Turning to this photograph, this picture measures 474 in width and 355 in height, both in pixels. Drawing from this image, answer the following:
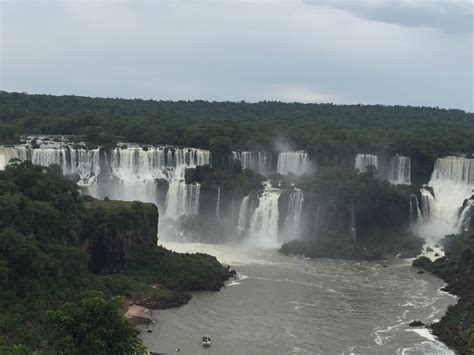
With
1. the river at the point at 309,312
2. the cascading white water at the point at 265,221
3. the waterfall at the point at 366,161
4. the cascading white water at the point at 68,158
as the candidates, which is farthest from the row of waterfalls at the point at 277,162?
the river at the point at 309,312

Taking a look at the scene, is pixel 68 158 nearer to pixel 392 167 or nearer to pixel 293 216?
pixel 293 216

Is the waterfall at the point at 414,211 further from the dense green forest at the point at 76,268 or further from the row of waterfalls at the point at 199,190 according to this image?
the dense green forest at the point at 76,268

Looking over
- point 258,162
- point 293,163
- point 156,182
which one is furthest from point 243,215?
point 293,163

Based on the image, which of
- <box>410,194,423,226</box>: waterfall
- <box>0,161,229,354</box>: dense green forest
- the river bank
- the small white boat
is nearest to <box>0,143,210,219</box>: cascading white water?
<box>0,161,229,354</box>: dense green forest

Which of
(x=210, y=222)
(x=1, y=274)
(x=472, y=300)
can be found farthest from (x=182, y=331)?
(x=210, y=222)

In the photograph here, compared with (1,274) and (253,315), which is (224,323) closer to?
(253,315)
